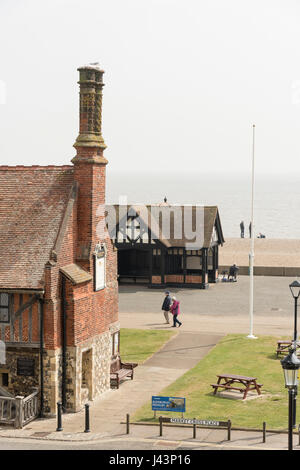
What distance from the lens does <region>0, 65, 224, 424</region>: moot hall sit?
83.0 ft

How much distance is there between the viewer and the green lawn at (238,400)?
24.8 meters

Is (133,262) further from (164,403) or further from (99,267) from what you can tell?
(164,403)

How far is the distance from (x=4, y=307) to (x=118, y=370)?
6.02 metres

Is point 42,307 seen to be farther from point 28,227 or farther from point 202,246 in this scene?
point 202,246

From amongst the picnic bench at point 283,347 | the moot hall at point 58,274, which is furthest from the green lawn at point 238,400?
the moot hall at point 58,274

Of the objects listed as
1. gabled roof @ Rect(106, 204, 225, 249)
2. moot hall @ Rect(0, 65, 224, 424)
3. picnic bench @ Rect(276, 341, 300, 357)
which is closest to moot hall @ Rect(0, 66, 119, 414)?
moot hall @ Rect(0, 65, 224, 424)

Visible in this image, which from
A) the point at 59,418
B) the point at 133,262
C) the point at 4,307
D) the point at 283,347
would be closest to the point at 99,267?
the point at 4,307

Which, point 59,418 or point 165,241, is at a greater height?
point 165,241

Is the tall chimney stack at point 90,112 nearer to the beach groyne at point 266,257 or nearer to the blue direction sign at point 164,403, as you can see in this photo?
the blue direction sign at point 164,403

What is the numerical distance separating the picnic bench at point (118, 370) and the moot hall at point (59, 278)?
18cm

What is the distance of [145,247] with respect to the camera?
51.3 meters

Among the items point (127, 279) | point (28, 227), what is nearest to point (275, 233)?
point (127, 279)

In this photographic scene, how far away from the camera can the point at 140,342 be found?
1407 inches

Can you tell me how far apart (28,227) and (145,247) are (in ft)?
81.7
